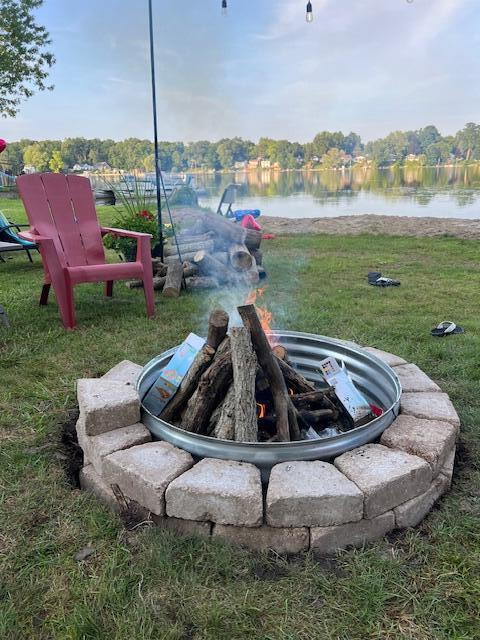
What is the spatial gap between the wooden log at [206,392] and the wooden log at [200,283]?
9.02ft

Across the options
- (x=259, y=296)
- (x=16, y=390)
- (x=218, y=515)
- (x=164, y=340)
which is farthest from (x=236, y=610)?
(x=259, y=296)

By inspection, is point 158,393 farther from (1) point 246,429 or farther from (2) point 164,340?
(2) point 164,340

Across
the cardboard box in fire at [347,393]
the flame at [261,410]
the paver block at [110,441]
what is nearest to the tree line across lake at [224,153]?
the cardboard box in fire at [347,393]

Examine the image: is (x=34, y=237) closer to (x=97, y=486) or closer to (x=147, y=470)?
(x=97, y=486)

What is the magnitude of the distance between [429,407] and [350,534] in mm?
682

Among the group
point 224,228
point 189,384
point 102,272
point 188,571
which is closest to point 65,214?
point 102,272

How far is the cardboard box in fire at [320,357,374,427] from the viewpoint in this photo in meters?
1.86

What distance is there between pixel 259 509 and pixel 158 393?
2.59 ft

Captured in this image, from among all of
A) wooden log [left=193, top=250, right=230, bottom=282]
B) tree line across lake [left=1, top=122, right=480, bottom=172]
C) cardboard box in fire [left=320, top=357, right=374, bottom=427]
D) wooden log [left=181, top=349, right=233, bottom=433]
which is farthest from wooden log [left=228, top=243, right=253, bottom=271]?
wooden log [left=181, top=349, right=233, bottom=433]

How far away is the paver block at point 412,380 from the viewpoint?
79.4 inches

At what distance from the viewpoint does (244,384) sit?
170 centimetres

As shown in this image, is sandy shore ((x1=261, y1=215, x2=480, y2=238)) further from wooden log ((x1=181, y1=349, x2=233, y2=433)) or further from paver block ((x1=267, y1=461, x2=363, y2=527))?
paver block ((x1=267, y1=461, x2=363, y2=527))

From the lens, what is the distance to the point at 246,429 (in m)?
1.66

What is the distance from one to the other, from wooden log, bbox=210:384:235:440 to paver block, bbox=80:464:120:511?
1.37 ft
